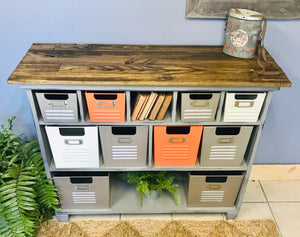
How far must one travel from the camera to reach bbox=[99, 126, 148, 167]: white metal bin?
Answer: 1.92 m

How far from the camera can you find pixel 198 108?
182 centimetres

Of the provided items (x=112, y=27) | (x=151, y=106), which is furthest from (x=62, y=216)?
(x=112, y=27)

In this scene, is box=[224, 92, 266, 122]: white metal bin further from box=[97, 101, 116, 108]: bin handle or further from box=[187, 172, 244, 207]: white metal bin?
box=[97, 101, 116, 108]: bin handle

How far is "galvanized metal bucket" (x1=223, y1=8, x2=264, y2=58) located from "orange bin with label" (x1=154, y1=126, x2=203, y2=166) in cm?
48

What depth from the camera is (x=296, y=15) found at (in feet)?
6.45

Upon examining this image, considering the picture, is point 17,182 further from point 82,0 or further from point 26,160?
point 82,0

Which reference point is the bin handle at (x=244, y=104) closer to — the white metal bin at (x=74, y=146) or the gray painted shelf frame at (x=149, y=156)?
the gray painted shelf frame at (x=149, y=156)

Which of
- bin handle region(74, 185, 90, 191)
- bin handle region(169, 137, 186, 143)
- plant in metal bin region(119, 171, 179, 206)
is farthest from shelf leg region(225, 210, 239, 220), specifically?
bin handle region(74, 185, 90, 191)

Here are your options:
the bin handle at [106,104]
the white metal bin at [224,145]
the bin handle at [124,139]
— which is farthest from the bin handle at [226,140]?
the bin handle at [106,104]

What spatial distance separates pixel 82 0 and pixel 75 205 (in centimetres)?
127

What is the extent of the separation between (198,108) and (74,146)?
2.40 feet

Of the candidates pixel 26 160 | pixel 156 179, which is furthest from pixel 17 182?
pixel 156 179

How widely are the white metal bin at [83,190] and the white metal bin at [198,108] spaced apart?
2.13ft

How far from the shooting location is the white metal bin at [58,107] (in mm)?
1760
